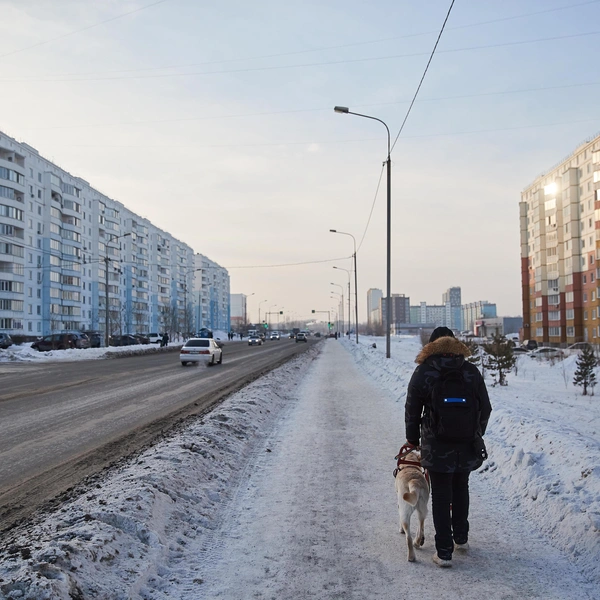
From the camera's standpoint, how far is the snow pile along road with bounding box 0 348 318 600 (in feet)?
11.5

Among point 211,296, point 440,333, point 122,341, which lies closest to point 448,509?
point 440,333

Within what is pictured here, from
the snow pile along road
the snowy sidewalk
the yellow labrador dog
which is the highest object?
the yellow labrador dog

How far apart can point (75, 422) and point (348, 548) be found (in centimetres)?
797

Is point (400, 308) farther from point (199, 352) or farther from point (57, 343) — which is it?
point (199, 352)

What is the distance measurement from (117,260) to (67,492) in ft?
305

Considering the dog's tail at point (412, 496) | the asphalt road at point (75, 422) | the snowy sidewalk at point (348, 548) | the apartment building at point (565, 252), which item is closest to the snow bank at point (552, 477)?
the snowy sidewalk at point (348, 548)

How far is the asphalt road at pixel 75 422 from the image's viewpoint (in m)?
6.42

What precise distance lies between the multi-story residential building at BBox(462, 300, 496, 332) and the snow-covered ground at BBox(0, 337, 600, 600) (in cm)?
13059

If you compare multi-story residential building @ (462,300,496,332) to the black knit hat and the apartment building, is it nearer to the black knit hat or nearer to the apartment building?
the apartment building

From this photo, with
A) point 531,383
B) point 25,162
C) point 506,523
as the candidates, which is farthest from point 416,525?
point 25,162

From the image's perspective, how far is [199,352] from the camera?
2797 cm

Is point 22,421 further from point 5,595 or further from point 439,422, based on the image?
point 439,422

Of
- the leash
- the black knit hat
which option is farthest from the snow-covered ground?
the black knit hat

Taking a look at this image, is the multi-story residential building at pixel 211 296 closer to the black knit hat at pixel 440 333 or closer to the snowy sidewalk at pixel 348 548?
the snowy sidewalk at pixel 348 548
